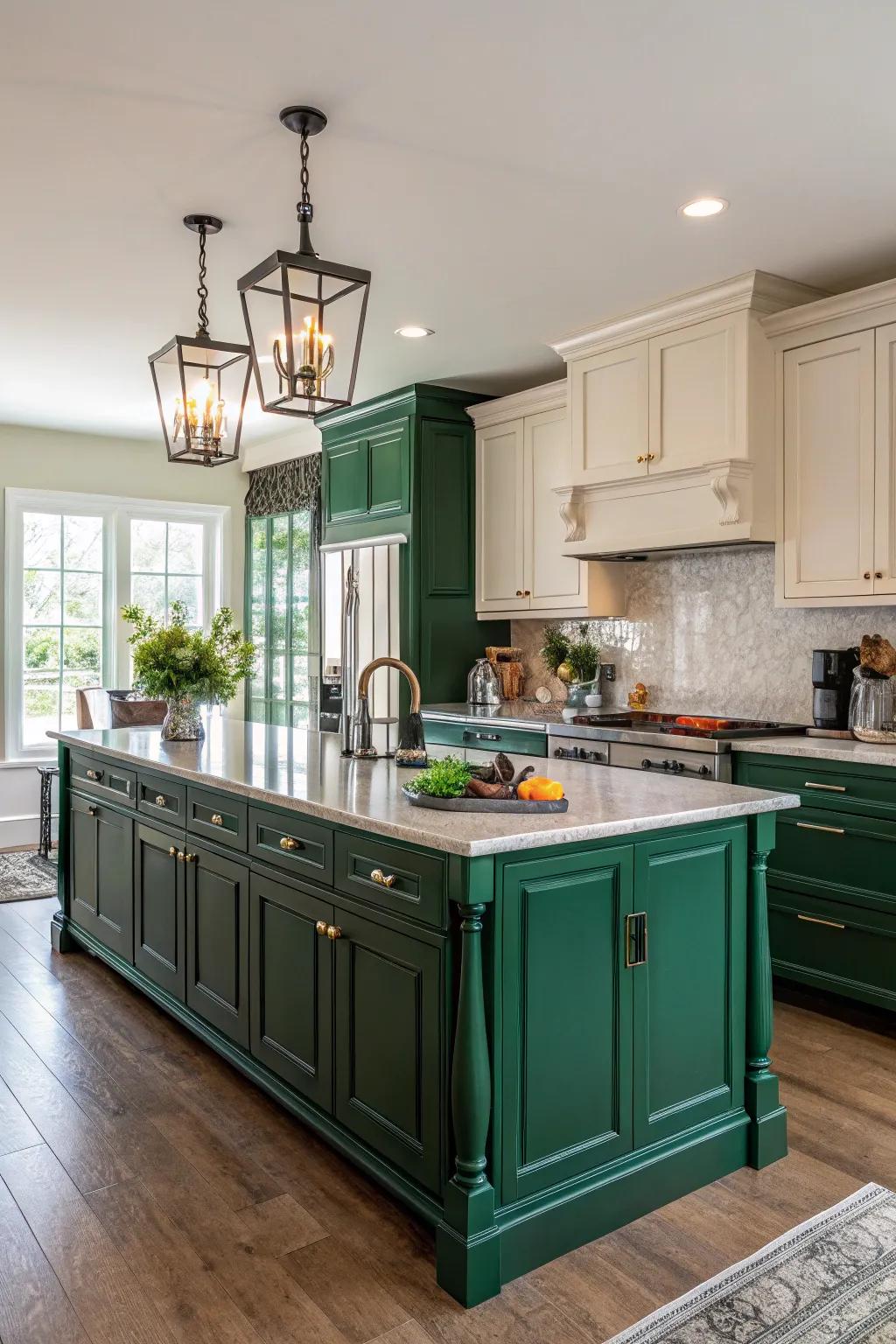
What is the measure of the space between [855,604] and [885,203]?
136cm

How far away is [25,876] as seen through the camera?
18.7ft

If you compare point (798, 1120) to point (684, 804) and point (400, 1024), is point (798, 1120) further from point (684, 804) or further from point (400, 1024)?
point (400, 1024)

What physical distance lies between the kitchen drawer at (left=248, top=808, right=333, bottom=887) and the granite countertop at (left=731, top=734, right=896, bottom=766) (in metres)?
1.85

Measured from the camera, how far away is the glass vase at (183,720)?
3908 millimetres

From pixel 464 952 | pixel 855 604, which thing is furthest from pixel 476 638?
pixel 464 952

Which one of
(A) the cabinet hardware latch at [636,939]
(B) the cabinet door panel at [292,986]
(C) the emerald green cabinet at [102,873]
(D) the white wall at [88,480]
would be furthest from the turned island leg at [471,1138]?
(D) the white wall at [88,480]

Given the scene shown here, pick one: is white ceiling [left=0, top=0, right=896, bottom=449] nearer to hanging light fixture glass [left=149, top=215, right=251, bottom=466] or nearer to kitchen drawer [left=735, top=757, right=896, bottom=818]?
hanging light fixture glass [left=149, top=215, right=251, bottom=466]

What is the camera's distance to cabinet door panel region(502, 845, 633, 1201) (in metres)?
2.05

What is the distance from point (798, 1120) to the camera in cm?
273

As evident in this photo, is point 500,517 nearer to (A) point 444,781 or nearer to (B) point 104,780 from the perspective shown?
(B) point 104,780

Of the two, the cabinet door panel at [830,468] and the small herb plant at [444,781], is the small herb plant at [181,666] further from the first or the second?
the cabinet door panel at [830,468]

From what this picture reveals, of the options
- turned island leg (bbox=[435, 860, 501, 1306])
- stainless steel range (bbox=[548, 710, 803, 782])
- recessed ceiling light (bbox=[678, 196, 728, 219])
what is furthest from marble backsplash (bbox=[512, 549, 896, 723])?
A: turned island leg (bbox=[435, 860, 501, 1306])

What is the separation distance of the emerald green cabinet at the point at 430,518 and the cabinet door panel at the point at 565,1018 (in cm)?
344

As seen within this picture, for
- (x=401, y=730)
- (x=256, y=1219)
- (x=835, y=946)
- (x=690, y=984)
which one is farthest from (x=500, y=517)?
(x=256, y=1219)
